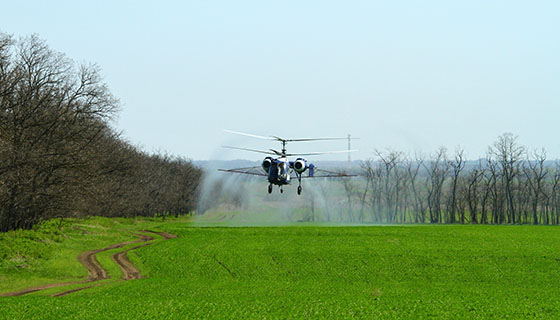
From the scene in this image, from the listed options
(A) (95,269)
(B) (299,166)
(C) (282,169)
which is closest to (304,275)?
(B) (299,166)

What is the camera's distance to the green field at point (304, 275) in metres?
33.0

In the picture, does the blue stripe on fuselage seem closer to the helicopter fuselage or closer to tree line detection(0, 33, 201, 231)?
the helicopter fuselage

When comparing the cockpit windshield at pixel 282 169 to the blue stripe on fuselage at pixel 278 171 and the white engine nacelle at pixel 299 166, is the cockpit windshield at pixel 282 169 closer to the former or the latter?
the blue stripe on fuselage at pixel 278 171

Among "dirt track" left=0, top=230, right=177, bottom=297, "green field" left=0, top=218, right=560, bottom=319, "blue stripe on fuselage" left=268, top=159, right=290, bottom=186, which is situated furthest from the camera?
"blue stripe on fuselage" left=268, top=159, right=290, bottom=186

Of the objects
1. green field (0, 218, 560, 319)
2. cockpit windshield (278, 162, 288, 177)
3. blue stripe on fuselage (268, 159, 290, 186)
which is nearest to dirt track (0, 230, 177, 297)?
green field (0, 218, 560, 319)

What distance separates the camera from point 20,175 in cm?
5116

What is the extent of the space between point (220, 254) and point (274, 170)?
18094 mm

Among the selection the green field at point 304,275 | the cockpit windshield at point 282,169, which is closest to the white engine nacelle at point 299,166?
the cockpit windshield at point 282,169

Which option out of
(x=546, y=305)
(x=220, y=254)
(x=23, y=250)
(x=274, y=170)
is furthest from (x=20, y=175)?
(x=546, y=305)

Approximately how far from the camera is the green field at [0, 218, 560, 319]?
108ft

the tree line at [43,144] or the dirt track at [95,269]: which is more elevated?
the tree line at [43,144]

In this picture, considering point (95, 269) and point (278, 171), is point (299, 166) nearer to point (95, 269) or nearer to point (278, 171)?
point (278, 171)

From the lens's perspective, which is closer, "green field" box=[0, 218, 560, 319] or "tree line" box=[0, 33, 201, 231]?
"green field" box=[0, 218, 560, 319]

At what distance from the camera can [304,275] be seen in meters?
Answer: 51.3
